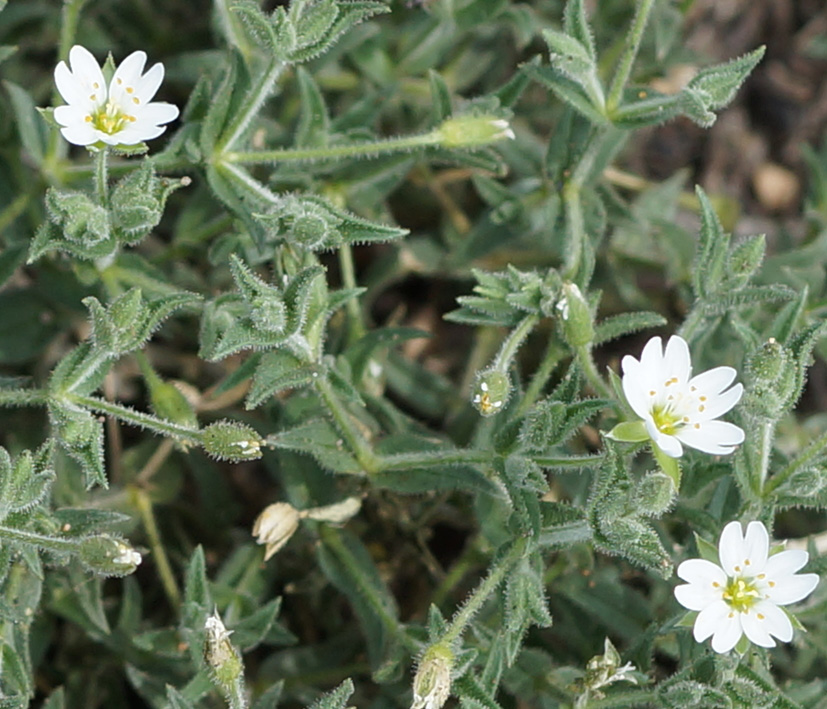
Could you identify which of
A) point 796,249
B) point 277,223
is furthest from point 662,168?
point 277,223

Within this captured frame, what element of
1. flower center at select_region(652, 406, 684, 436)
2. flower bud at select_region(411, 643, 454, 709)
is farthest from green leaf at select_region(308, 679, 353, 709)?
flower center at select_region(652, 406, 684, 436)

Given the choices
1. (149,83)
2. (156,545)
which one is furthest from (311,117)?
(156,545)

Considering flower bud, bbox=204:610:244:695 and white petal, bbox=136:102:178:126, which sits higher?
white petal, bbox=136:102:178:126

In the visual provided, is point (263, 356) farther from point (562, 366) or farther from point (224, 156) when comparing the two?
point (562, 366)

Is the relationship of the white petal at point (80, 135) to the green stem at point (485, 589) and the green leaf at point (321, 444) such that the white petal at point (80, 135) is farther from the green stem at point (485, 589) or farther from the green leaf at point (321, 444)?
the green stem at point (485, 589)

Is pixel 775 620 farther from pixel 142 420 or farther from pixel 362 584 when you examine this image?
pixel 142 420

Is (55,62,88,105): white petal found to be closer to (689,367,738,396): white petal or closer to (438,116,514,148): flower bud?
(438,116,514,148): flower bud
